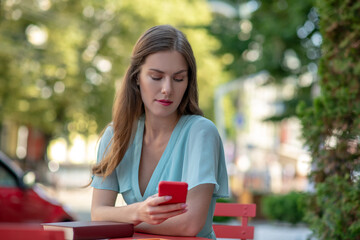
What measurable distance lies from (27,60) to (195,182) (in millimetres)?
17609

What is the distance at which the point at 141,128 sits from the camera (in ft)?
9.77

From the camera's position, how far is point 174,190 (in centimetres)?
220

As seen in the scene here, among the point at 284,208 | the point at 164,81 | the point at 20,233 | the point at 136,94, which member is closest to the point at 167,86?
the point at 164,81

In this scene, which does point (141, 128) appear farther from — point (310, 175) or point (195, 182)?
point (310, 175)

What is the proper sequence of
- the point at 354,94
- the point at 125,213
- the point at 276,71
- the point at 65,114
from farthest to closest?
the point at 65,114 → the point at 276,71 → the point at 354,94 → the point at 125,213

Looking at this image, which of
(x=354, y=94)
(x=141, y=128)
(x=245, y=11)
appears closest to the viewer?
(x=141, y=128)

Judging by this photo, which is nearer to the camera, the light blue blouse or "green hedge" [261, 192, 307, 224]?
the light blue blouse

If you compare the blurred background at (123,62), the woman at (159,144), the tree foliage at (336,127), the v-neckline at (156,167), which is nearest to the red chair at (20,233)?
the woman at (159,144)

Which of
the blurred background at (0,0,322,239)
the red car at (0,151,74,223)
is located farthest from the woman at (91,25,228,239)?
the red car at (0,151,74,223)

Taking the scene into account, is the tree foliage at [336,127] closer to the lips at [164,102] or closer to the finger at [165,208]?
the lips at [164,102]

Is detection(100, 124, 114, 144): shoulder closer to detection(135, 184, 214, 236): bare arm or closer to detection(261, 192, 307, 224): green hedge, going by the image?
detection(135, 184, 214, 236): bare arm

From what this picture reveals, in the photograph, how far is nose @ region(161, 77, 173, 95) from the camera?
107 inches

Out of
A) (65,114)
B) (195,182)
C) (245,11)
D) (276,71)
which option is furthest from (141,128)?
(65,114)

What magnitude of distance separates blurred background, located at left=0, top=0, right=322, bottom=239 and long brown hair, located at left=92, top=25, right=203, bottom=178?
2.27 meters
